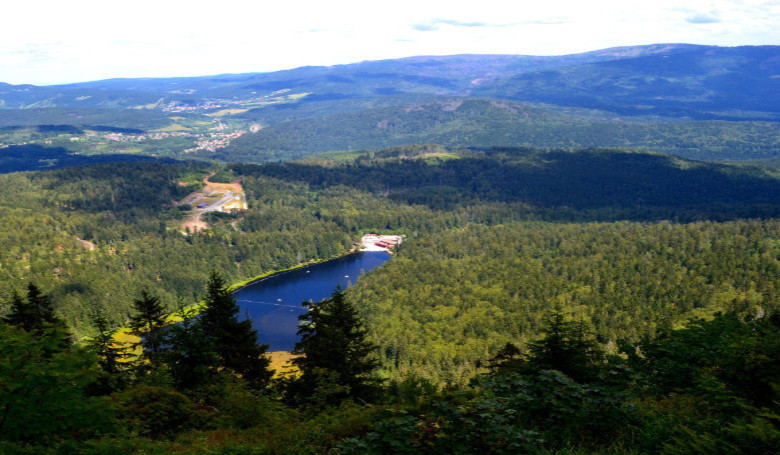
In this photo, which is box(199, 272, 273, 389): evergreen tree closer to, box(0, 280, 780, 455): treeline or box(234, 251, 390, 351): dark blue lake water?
box(0, 280, 780, 455): treeline

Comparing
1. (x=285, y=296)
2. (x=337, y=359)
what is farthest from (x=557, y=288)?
(x=337, y=359)

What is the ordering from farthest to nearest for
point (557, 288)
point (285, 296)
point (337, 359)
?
point (285, 296)
point (557, 288)
point (337, 359)

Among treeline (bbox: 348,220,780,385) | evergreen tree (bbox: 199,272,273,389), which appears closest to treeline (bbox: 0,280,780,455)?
evergreen tree (bbox: 199,272,273,389)

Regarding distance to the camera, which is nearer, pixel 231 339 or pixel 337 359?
pixel 337 359

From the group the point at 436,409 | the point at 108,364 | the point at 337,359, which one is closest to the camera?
the point at 436,409

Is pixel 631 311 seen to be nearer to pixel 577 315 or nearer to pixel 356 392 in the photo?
pixel 577 315

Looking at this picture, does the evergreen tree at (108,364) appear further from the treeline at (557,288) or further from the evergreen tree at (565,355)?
the treeline at (557,288)

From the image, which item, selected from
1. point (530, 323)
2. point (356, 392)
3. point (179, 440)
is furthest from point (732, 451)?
point (530, 323)

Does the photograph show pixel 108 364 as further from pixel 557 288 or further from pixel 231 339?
pixel 557 288
